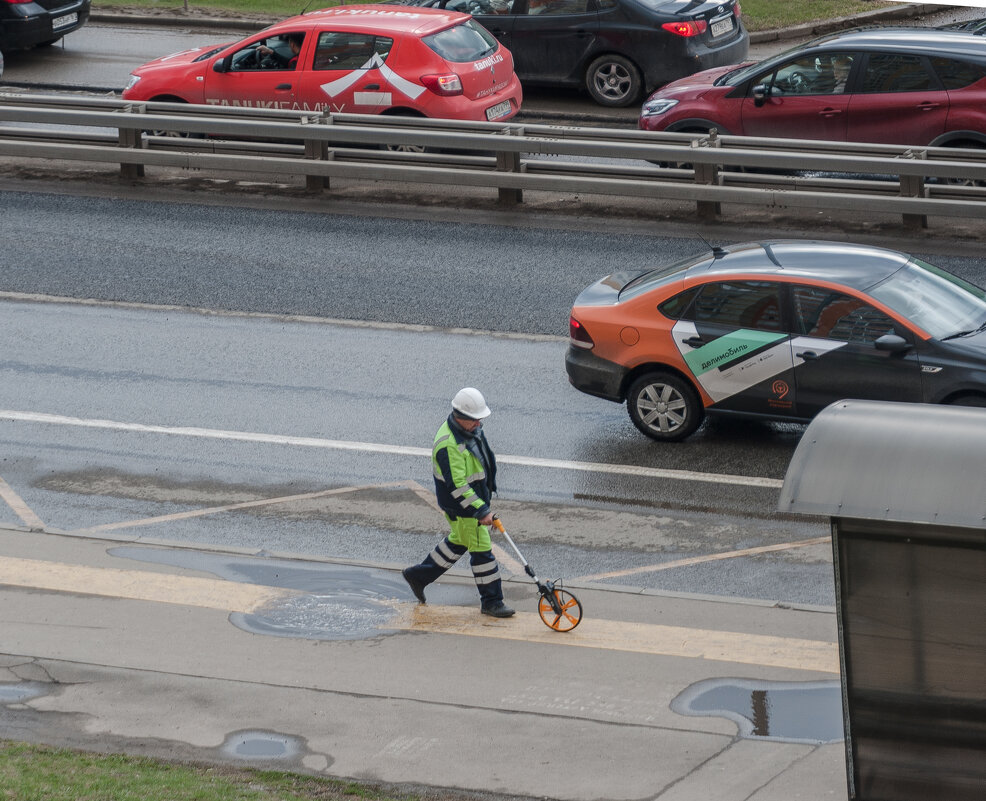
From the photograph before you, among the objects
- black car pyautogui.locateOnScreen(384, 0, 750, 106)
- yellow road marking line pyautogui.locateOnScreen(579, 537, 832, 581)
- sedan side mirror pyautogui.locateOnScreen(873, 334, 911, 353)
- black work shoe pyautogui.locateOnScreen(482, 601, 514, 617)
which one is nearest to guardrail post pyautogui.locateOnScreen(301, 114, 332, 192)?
black car pyautogui.locateOnScreen(384, 0, 750, 106)

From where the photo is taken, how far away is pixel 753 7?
26.4 metres

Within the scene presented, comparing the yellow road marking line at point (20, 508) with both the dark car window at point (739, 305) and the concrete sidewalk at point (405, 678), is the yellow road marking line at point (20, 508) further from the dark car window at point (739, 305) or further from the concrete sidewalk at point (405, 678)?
the dark car window at point (739, 305)

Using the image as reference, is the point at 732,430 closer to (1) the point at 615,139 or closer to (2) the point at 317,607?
(2) the point at 317,607

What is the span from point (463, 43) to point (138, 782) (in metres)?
12.9

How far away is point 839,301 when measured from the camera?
1152cm

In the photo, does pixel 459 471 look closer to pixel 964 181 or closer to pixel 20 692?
pixel 20 692

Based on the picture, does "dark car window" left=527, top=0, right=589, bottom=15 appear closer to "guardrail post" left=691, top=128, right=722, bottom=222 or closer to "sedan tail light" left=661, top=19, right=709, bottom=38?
"sedan tail light" left=661, top=19, right=709, bottom=38

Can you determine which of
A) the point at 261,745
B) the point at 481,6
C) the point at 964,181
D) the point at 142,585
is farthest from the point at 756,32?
the point at 261,745

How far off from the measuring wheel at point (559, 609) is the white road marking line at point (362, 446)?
2.41 m

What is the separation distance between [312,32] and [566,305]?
19.3 ft

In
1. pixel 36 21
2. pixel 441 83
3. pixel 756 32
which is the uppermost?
pixel 36 21

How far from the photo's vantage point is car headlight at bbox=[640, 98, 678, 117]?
704 inches

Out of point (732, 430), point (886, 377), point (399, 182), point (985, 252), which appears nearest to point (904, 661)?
point (886, 377)

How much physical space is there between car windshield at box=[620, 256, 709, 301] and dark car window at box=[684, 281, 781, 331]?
1.16ft
